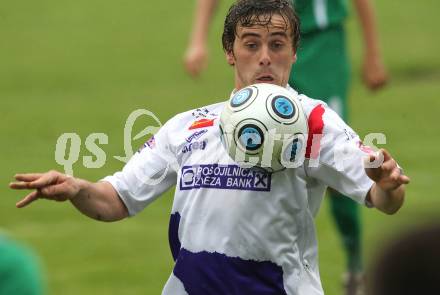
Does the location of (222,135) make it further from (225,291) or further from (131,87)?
(131,87)

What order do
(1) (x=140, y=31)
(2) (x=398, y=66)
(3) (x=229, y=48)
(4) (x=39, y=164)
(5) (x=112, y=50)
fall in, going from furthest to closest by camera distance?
(1) (x=140, y=31) → (5) (x=112, y=50) → (2) (x=398, y=66) → (4) (x=39, y=164) → (3) (x=229, y=48)

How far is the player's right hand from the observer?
4.46 metres

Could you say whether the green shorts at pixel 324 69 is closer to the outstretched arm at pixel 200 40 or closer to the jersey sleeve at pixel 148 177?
the outstretched arm at pixel 200 40

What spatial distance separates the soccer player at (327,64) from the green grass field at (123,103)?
307 millimetres

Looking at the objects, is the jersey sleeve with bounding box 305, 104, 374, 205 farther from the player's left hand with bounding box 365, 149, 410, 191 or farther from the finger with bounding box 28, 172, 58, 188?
the finger with bounding box 28, 172, 58, 188

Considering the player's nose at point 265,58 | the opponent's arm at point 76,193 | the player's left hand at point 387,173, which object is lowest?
the opponent's arm at point 76,193

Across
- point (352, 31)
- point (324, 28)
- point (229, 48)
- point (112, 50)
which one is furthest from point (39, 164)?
point (352, 31)

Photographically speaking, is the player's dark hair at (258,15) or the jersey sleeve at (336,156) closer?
the jersey sleeve at (336,156)

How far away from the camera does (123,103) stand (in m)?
17.0

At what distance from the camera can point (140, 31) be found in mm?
24000

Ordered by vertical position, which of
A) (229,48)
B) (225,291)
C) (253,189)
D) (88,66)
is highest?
(88,66)

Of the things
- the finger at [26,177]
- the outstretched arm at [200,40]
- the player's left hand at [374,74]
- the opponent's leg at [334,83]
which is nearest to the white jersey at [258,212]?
the finger at [26,177]

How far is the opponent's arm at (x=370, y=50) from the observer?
26.9 ft

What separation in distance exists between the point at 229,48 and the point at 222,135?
47 centimetres
